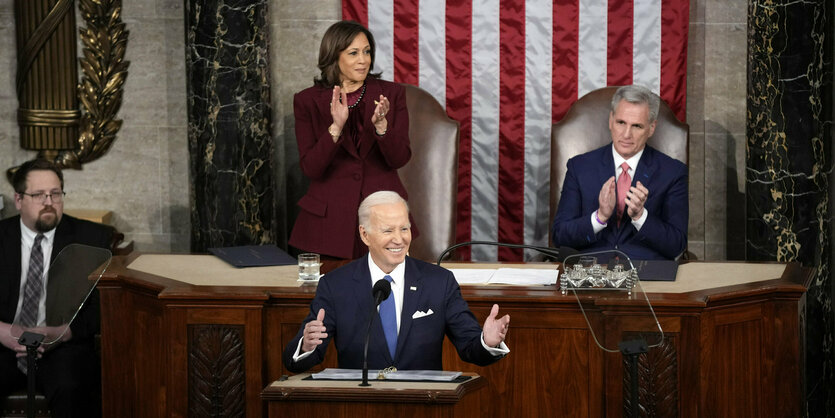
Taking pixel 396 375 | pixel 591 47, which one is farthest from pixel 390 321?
pixel 591 47

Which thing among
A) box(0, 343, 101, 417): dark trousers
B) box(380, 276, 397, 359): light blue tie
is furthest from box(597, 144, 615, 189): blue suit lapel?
box(0, 343, 101, 417): dark trousers

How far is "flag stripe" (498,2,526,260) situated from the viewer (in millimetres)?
6715

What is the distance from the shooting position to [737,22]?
22.0ft

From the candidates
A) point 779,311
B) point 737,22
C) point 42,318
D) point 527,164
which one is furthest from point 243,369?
point 737,22

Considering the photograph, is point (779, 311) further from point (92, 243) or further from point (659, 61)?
point (92, 243)

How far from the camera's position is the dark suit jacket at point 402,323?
3793 millimetres

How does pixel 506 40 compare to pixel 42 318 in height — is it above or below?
above

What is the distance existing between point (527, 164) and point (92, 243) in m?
2.63

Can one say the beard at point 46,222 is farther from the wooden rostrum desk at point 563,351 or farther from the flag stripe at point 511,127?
the flag stripe at point 511,127

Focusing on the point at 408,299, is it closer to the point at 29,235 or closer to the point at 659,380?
the point at 659,380

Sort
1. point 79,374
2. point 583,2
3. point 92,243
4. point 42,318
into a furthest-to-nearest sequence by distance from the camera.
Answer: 1. point 583,2
2. point 92,243
3. point 79,374
4. point 42,318

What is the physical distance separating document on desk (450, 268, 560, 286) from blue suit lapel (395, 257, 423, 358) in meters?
0.80

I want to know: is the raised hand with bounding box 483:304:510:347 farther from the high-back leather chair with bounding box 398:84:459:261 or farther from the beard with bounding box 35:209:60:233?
the high-back leather chair with bounding box 398:84:459:261

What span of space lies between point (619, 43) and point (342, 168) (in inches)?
76.6
